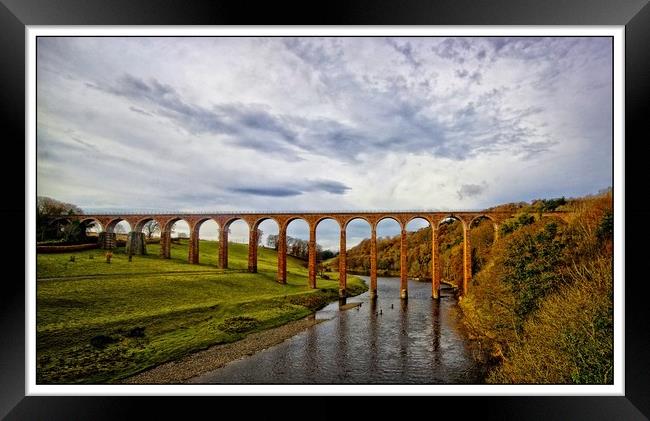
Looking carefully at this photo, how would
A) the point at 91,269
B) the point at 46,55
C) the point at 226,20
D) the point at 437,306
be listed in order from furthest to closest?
the point at 437,306 → the point at 91,269 → the point at 46,55 → the point at 226,20

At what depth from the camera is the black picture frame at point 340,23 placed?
6039mm

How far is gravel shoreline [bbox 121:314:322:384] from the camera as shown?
9.98 m

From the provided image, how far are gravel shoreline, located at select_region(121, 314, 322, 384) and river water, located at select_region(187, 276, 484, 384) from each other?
1.34ft

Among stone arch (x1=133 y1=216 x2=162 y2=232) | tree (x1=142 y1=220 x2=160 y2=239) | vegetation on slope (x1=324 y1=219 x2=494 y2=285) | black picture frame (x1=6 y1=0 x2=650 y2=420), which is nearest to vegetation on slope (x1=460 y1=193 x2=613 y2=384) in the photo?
black picture frame (x1=6 y1=0 x2=650 y2=420)

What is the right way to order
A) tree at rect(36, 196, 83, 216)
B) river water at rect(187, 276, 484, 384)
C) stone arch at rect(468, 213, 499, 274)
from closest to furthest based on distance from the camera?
river water at rect(187, 276, 484, 384)
tree at rect(36, 196, 83, 216)
stone arch at rect(468, 213, 499, 274)

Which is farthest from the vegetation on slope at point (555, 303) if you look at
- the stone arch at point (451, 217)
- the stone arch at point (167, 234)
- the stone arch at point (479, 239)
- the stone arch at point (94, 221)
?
the stone arch at point (167, 234)

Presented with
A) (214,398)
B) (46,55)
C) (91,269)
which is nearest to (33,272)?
(214,398)

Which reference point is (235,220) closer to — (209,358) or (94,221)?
(94,221)

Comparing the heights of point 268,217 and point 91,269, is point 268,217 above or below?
above

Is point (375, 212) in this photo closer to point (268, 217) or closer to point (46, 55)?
point (268, 217)

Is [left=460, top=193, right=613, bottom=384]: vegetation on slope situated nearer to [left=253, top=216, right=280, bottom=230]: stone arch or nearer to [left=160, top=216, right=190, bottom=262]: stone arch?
[left=253, top=216, right=280, bottom=230]: stone arch

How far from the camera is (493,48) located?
9.00 meters

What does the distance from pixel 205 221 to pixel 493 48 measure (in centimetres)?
1832

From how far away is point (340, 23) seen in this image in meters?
6.07
